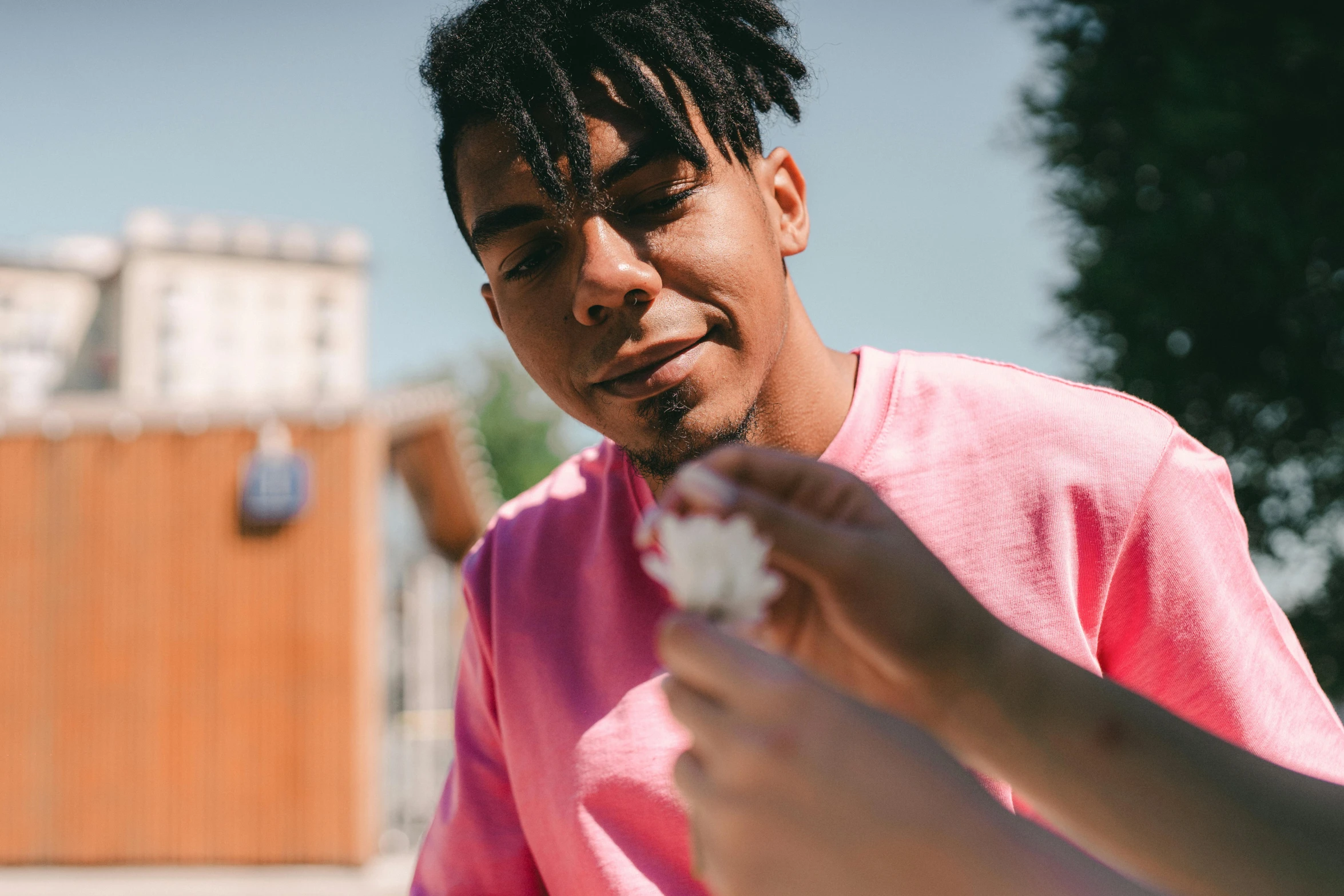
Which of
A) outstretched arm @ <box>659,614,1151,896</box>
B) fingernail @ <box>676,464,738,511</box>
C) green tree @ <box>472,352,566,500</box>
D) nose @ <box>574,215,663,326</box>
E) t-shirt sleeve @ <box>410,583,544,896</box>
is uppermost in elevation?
nose @ <box>574,215,663,326</box>

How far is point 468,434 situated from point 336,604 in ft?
10.0

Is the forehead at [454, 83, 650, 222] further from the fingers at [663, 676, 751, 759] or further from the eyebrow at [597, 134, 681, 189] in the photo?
the fingers at [663, 676, 751, 759]

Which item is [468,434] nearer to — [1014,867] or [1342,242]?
[1342,242]

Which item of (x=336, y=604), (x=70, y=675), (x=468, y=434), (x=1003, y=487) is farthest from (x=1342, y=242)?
(x=70, y=675)

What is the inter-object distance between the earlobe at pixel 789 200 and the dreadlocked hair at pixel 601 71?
7 cm

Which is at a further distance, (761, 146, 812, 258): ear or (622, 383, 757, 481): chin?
(761, 146, 812, 258): ear

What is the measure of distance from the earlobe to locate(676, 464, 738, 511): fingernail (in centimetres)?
98

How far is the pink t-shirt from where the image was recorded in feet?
3.91

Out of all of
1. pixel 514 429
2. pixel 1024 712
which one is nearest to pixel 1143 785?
pixel 1024 712

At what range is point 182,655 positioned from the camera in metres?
7.87

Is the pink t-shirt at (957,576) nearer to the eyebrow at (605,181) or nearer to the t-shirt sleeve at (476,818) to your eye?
the t-shirt sleeve at (476,818)

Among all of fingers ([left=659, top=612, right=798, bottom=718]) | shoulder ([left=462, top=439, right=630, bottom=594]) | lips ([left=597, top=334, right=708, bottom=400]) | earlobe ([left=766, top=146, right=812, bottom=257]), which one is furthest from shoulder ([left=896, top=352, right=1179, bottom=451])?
fingers ([left=659, top=612, right=798, bottom=718])

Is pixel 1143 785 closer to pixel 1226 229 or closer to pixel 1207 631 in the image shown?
pixel 1207 631

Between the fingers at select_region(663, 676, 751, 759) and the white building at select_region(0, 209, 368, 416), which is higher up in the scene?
the fingers at select_region(663, 676, 751, 759)
